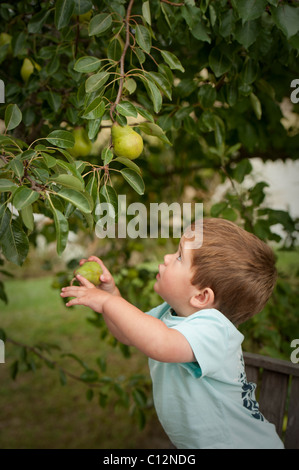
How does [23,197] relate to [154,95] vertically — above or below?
below

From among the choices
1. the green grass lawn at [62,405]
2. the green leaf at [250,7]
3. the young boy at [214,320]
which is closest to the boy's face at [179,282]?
the young boy at [214,320]

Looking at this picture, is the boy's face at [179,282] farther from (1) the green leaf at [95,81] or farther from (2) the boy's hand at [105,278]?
(1) the green leaf at [95,81]

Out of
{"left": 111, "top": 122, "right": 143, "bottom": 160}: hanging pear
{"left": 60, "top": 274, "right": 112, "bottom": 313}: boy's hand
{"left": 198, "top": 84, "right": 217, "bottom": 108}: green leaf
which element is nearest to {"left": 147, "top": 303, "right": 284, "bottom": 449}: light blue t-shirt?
{"left": 60, "top": 274, "right": 112, "bottom": 313}: boy's hand

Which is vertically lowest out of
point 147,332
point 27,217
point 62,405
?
point 62,405

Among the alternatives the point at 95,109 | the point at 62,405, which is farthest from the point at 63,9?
the point at 62,405

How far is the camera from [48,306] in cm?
487

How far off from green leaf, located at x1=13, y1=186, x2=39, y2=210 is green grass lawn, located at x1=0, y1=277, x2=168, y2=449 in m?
1.52

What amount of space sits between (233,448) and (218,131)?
94cm

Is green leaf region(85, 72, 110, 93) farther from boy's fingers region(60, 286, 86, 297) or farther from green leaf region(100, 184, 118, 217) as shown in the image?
boy's fingers region(60, 286, 86, 297)

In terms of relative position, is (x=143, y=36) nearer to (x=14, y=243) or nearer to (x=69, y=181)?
(x=69, y=181)

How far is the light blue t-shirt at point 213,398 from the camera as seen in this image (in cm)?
94

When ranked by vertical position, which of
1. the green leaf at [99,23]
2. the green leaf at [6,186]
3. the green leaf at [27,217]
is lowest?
the green leaf at [27,217]

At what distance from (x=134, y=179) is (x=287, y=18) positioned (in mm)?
561

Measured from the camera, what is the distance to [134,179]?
99cm
